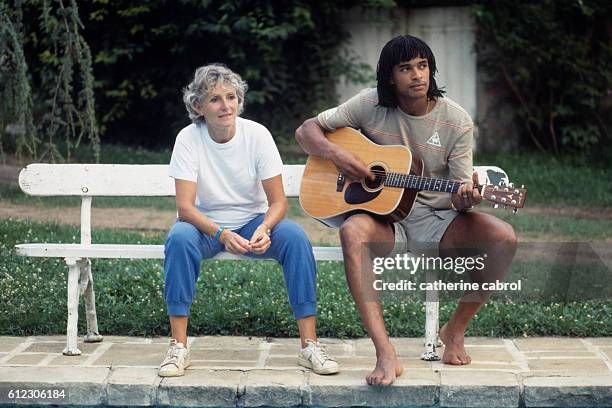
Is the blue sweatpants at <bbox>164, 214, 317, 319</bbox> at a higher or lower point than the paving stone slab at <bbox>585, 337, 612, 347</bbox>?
higher

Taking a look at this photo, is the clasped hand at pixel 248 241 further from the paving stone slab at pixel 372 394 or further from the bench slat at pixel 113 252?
the paving stone slab at pixel 372 394

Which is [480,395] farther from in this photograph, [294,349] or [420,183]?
[294,349]

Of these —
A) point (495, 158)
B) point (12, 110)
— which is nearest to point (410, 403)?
point (12, 110)

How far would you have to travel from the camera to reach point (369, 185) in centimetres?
492

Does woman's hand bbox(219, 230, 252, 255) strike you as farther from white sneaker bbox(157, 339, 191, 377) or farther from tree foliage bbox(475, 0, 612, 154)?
tree foliage bbox(475, 0, 612, 154)

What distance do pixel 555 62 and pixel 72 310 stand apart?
838cm

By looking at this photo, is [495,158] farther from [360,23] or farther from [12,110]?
[12,110]

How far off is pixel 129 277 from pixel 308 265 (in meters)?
1.80

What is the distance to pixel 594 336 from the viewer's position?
17.7ft

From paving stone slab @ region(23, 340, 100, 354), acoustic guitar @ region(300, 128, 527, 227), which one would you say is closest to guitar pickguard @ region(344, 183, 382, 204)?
acoustic guitar @ region(300, 128, 527, 227)

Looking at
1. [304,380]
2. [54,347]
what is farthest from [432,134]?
[54,347]

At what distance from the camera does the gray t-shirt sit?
480 centimetres

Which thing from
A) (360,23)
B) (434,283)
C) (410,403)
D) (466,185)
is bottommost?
(410,403)

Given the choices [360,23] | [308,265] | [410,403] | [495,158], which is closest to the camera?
[410,403]
